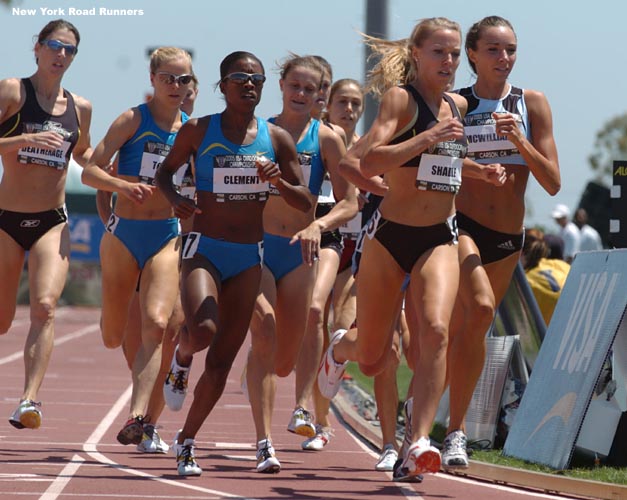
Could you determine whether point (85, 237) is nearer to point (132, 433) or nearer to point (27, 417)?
point (27, 417)

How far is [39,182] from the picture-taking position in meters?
11.0

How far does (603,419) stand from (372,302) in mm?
2342

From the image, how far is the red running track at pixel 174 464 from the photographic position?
865cm

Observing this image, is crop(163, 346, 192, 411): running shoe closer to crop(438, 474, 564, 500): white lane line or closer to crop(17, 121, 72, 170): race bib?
crop(438, 474, 564, 500): white lane line

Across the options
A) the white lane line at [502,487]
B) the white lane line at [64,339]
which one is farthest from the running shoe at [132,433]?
the white lane line at [64,339]

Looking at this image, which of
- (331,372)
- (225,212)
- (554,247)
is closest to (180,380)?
(225,212)

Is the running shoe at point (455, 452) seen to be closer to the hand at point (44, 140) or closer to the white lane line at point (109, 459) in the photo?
the white lane line at point (109, 459)

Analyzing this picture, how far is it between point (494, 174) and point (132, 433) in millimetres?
2717

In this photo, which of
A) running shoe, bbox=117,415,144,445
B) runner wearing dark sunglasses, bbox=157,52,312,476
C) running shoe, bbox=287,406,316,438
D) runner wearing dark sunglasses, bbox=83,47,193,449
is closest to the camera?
runner wearing dark sunglasses, bbox=157,52,312,476

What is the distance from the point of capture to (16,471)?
941cm

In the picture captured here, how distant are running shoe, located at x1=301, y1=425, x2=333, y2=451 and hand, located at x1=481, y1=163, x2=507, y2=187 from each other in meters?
3.23

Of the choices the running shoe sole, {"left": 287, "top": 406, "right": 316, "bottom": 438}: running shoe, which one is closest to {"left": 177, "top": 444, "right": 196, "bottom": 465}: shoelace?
the running shoe sole

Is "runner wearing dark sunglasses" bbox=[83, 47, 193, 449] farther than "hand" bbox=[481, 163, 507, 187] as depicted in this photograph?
→ Yes

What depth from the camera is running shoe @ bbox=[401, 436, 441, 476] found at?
822cm
